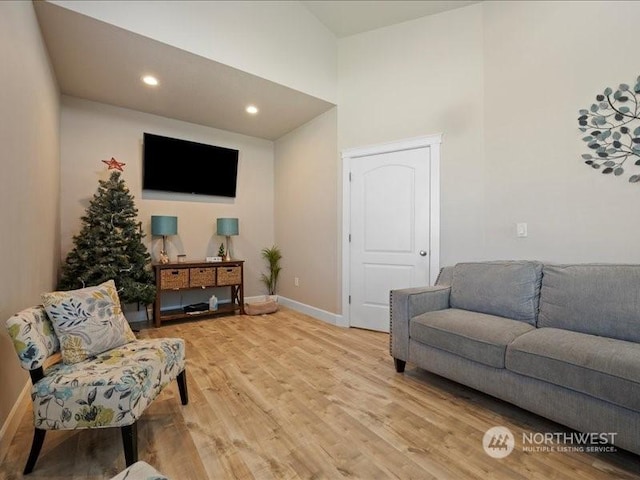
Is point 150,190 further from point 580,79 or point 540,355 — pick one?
point 580,79

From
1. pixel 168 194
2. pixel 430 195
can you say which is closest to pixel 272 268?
pixel 168 194

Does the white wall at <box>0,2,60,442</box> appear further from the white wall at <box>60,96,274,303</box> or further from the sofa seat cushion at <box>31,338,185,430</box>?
the white wall at <box>60,96,274,303</box>

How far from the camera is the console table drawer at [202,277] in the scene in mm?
3861

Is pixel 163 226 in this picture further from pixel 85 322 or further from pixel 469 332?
pixel 469 332

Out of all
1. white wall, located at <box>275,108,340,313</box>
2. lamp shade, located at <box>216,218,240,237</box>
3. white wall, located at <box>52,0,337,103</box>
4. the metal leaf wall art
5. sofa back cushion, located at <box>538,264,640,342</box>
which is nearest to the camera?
sofa back cushion, located at <box>538,264,640,342</box>

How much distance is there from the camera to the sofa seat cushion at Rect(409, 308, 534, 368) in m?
1.85

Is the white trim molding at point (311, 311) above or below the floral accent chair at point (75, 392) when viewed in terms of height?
→ below

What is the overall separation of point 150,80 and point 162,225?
1598mm

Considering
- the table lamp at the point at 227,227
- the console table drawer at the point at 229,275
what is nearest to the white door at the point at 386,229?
the console table drawer at the point at 229,275

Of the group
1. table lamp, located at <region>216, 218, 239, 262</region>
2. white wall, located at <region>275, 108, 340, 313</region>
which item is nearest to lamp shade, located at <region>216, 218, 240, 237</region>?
table lamp, located at <region>216, 218, 239, 262</region>

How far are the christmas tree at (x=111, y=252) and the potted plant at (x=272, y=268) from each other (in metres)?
1.82

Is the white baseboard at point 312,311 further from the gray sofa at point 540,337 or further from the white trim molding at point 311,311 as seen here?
the gray sofa at point 540,337

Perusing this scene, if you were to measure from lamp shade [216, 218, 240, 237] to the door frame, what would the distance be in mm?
1595

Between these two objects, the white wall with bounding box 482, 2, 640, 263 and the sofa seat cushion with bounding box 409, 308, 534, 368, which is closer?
the sofa seat cushion with bounding box 409, 308, 534, 368
